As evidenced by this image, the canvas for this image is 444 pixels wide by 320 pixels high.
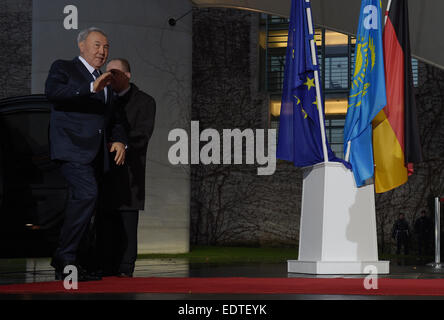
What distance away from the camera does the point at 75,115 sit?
447 centimetres

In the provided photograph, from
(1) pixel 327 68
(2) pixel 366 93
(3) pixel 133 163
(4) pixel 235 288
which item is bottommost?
(4) pixel 235 288

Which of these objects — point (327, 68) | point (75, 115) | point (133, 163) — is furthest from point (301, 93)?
point (327, 68)

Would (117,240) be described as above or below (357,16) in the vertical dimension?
below

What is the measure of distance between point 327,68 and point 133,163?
59.0ft

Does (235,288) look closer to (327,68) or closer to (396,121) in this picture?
(396,121)

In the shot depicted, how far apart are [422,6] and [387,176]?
6125 millimetres

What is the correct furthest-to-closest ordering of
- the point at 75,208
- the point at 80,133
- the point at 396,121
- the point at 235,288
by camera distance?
1. the point at 396,121
2. the point at 80,133
3. the point at 75,208
4. the point at 235,288

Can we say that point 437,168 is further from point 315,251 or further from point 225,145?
point 315,251

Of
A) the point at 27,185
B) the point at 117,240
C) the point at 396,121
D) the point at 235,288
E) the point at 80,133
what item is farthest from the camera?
the point at 27,185

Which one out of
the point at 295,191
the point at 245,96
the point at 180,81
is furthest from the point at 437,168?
the point at 180,81

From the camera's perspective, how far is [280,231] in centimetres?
2194

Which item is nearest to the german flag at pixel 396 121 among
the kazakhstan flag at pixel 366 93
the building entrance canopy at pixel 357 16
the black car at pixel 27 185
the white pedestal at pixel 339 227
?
the kazakhstan flag at pixel 366 93

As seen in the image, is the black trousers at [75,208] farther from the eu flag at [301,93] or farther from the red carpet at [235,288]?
the eu flag at [301,93]

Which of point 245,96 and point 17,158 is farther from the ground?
point 245,96
